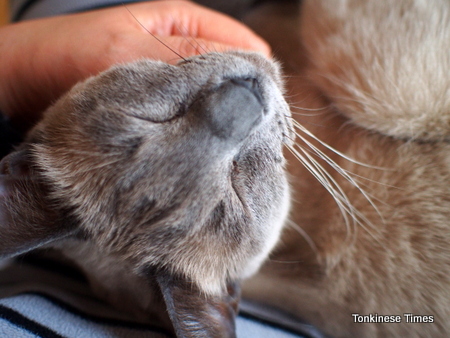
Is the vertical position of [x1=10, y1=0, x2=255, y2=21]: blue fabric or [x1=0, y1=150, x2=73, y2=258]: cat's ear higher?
[x1=10, y1=0, x2=255, y2=21]: blue fabric

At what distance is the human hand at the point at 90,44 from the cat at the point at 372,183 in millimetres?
333

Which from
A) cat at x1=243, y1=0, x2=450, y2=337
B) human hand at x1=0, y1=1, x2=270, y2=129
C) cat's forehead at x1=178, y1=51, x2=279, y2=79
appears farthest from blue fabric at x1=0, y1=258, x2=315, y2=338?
cat's forehead at x1=178, y1=51, x2=279, y2=79

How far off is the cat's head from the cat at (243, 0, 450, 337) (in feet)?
0.83

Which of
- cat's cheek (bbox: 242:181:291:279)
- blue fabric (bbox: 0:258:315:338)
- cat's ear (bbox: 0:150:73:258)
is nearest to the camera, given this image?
cat's ear (bbox: 0:150:73:258)

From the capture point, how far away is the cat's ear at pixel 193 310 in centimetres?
73

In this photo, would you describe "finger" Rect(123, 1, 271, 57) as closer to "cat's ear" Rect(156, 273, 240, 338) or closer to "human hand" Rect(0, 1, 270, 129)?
"human hand" Rect(0, 1, 270, 129)

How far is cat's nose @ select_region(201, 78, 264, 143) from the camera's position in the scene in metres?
0.72

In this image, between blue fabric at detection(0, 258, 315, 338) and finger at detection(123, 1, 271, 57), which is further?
finger at detection(123, 1, 271, 57)

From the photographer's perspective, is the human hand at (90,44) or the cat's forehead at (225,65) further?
the human hand at (90,44)

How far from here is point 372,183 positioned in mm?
1067

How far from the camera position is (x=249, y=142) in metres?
0.79

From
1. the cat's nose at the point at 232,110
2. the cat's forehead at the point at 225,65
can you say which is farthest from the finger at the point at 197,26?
the cat's nose at the point at 232,110

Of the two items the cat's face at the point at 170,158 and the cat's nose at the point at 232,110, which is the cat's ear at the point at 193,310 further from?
the cat's nose at the point at 232,110

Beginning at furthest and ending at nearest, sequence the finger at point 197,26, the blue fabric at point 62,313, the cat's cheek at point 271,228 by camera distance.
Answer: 1. the finger at point 197,26
2. the cat's cheek at point 271,228
3. the blue fabric at point 62,313
